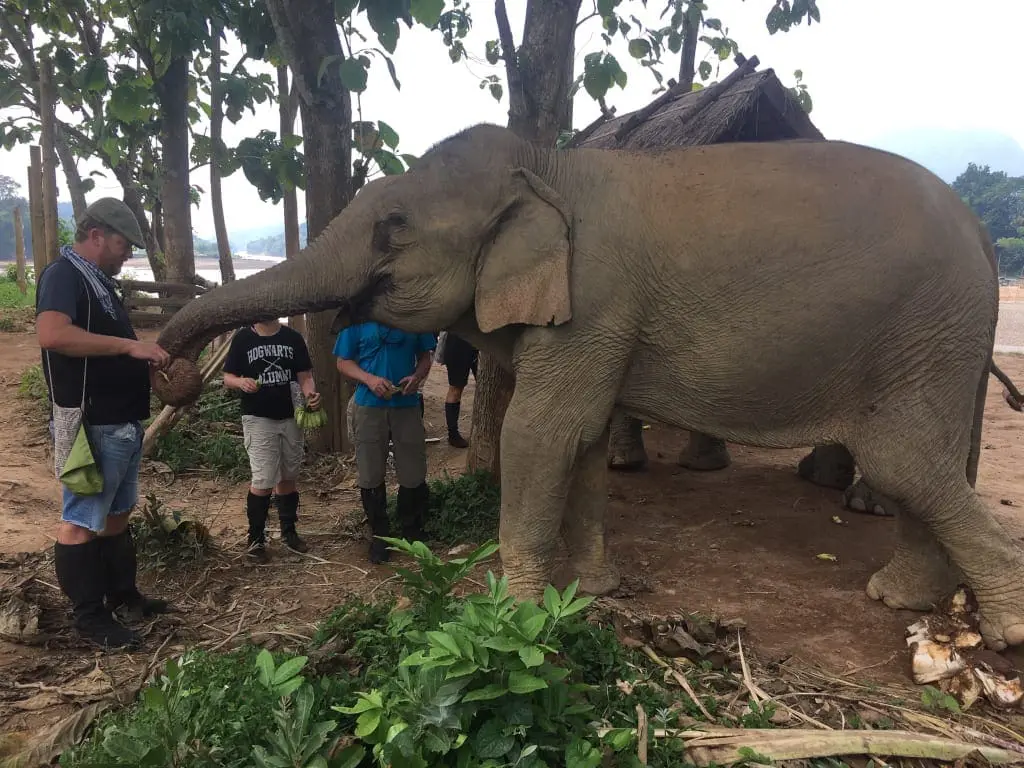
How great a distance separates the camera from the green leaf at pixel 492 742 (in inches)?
82.3

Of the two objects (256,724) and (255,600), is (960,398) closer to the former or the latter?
(256,724)

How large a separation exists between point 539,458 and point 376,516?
1686 millimetres

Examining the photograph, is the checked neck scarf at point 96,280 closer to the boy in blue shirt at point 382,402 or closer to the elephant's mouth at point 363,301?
the elephant's mouth at point 363,301

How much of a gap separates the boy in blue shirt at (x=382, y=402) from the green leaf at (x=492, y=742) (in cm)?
252

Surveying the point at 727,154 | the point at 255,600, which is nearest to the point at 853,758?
the point at 727,154

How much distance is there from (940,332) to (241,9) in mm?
5188

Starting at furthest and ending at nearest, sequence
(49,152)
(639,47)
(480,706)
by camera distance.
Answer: (49,152), (639,47), (480,706)

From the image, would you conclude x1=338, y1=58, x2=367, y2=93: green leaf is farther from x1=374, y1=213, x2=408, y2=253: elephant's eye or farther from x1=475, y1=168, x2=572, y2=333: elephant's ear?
x1=475, y1=168, x2=572, y2=333: elephant's ear

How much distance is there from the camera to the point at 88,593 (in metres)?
3.38

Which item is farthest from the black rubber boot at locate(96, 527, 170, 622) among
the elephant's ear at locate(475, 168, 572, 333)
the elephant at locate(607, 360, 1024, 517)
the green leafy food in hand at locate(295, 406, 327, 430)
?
the elephant at locate(607, 360, 1024, 517)

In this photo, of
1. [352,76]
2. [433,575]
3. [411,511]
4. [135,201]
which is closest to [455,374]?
[411,511]

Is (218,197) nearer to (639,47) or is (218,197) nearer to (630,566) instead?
(639,47)

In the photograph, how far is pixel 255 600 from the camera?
159 inches

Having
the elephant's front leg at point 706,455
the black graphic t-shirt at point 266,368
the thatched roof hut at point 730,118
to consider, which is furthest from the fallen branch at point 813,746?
the thatched roof hut at point 730,118
